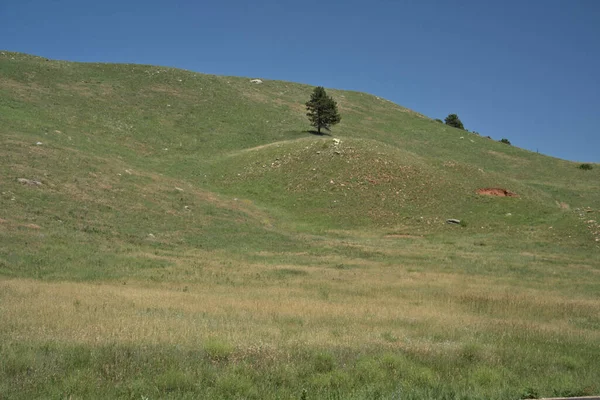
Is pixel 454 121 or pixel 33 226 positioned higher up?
pixel 454 121

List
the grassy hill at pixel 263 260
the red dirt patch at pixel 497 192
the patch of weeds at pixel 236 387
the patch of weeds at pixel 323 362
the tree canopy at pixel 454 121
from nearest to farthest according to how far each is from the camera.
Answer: the patch of weeds at pixel 236 387, the grassy hill at pixel 263 260, the patch of weeds at pixel 323 362, the red dirt patch at pixel 497 192, the tree canopy at pixel 454 121

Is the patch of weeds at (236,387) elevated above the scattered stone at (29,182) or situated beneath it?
situated beneath

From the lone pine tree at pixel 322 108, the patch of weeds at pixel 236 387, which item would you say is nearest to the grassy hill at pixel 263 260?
the patch of weeds at pixel 236 387

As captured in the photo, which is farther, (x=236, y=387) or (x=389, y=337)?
(x=389, y=337)

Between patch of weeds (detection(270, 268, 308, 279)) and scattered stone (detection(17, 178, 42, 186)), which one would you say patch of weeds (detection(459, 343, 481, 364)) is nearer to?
patch of weeds (detection(270, 268, 308, 279))

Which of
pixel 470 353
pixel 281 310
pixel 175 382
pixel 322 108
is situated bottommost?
pixel 281 310

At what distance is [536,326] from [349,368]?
7.07 metres

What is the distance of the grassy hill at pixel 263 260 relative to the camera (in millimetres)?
7609

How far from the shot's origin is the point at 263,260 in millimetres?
25062

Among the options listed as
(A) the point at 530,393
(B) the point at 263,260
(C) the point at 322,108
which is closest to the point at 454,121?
(C) the point at 322,108

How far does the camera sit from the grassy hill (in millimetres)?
7609

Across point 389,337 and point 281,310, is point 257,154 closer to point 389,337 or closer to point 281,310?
point 281,310

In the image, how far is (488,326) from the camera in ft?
40.1

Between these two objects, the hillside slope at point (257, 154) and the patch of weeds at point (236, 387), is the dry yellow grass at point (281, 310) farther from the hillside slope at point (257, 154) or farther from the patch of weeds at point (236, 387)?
the hillside slope at point (257, 154)
